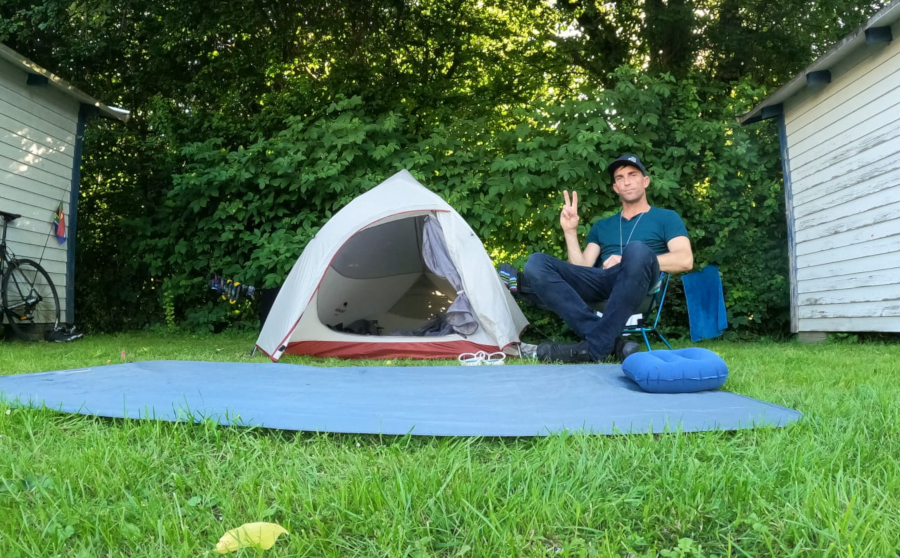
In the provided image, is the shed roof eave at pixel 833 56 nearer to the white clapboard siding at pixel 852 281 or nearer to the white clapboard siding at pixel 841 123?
the white clapboard siding at pixel 841 123

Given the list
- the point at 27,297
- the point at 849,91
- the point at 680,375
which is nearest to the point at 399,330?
the point at 680,375

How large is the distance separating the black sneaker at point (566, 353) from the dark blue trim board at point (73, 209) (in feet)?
13.7

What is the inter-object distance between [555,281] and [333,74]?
387cm

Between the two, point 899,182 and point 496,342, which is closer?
point 496,342

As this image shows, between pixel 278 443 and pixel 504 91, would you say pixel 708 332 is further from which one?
pixel 504 91

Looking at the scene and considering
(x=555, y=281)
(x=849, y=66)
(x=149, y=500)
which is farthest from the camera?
→ (x=849, y=66)

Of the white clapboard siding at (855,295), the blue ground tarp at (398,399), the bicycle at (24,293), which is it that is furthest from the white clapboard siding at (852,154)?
the bicycle at (24,293)

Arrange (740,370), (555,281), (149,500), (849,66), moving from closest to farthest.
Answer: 1. (149,500)
2. (740,370)
3. (555,281)
4. (849,66)

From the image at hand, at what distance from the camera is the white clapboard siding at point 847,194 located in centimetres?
374

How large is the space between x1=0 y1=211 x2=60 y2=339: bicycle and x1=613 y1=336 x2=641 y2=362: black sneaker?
4.09 meters

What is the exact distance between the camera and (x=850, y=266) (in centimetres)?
412

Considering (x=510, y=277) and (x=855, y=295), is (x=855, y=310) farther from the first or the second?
(x=510, y=277)

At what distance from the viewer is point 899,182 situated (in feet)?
12.0

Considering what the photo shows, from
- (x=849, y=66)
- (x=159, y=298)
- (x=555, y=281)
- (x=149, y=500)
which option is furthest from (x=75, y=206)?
(x=849, y=66)
